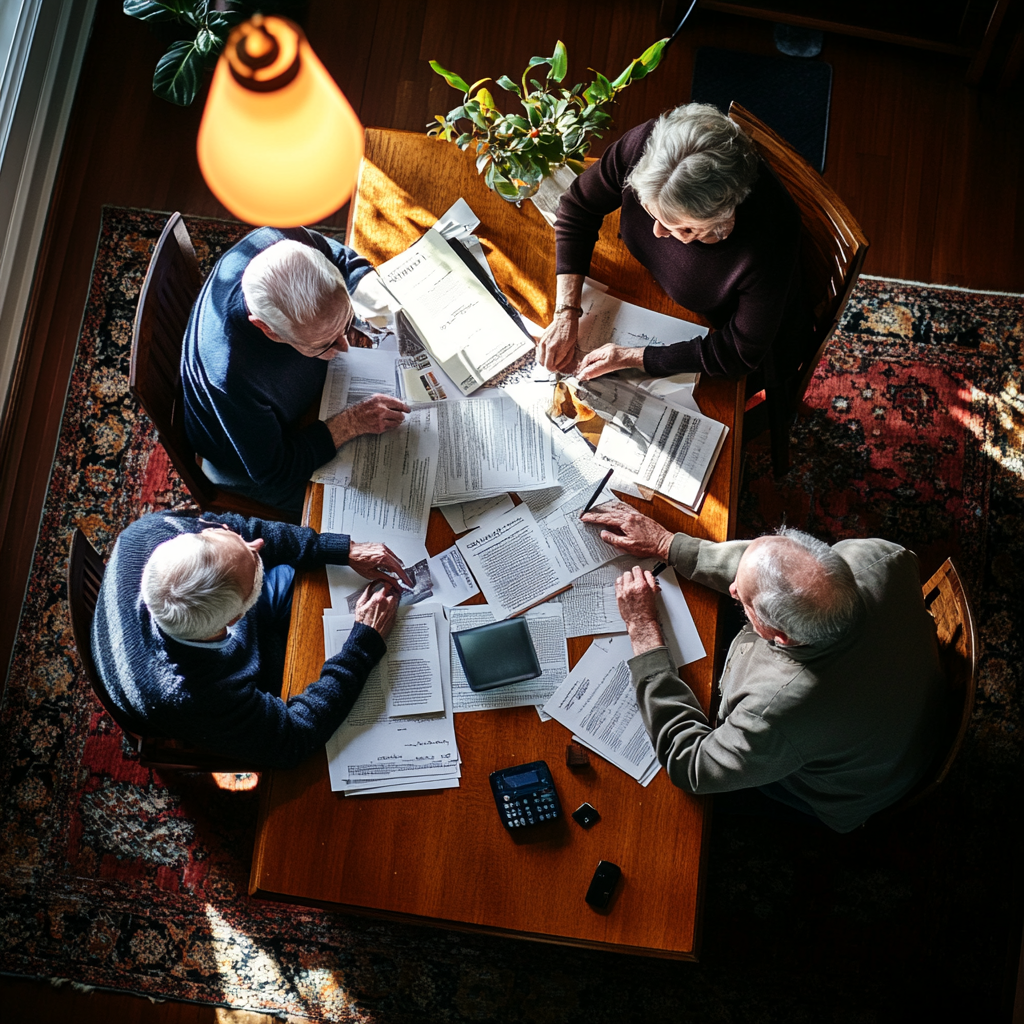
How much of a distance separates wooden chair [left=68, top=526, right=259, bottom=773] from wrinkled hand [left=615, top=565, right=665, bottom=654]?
2.73 feet

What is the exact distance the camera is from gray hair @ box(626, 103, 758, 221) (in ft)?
5.21

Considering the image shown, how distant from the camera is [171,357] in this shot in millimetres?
1920

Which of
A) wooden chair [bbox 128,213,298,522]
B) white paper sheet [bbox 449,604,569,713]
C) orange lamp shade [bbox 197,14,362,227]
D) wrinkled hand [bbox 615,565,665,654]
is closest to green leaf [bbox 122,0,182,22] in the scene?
orange lamp shade [bbox 197,14,362,227]

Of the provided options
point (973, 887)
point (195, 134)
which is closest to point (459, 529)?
point (973, 887)

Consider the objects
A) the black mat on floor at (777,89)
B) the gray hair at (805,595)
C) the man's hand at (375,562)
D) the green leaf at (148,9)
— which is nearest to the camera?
the gray hair at (805,595)

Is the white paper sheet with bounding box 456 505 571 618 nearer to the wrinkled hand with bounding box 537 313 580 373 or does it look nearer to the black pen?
the black pen

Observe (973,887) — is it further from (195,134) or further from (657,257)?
(195,134)

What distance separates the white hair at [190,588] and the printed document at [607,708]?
65 cm

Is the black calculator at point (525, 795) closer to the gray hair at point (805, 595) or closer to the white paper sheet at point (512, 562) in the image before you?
the white paper sheet at point (512, 562)

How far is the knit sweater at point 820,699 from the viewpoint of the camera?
153 cm

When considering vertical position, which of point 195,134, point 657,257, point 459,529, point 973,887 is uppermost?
point 195,134

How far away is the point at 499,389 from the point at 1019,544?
5.65 ft

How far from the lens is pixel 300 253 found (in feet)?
5.51

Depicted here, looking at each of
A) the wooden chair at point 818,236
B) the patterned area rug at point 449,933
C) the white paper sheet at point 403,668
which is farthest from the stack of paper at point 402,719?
the wooden chair at point 818,236
